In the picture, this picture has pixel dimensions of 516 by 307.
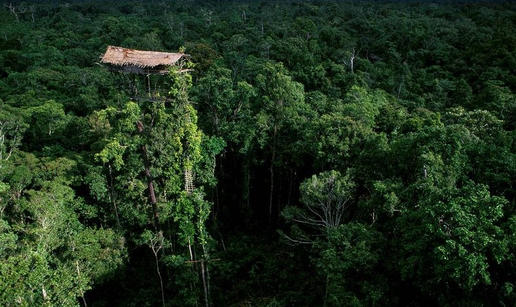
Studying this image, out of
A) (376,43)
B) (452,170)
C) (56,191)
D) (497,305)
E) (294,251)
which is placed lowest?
(294,251)

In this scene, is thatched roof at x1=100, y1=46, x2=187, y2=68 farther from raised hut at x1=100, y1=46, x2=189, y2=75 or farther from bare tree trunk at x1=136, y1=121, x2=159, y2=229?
bare tree trunk at x1=136, y1=121, x2=159, y2=229

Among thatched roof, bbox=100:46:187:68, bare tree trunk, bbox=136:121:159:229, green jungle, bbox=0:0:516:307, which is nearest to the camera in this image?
green jungle, bbox=0:0:516:307

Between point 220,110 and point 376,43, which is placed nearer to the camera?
point 220,110

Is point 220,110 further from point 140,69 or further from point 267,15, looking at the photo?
point 267,15

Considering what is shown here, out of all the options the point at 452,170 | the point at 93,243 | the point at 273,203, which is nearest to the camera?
the point at 452,170

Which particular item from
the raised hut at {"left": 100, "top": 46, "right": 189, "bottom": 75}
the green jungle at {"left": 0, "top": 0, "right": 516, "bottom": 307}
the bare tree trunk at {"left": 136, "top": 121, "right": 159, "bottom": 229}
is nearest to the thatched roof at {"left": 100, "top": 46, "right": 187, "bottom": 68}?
the raised hut at {"left": 100, "top": 46, "right": 189, "bottom": 75}

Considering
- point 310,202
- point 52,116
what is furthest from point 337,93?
point 52,116

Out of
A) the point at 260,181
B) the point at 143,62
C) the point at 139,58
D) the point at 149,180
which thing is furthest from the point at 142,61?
the point at 260,181

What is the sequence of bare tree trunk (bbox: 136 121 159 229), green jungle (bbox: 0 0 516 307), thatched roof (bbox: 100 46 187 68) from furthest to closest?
thatched roof (bbox: 100 46 187 68)
bare tree trunk (bbox: 136 121 159 229)
green jungle (bbox: 0 0 516 307)

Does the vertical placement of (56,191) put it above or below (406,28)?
below
